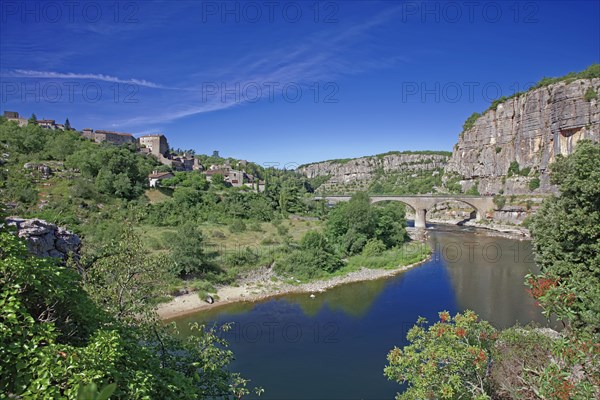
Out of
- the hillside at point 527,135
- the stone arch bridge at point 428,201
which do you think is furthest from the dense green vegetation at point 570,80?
the stone arch bridge at point 428,201

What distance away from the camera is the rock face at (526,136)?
45.7 m

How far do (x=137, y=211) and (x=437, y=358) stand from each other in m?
6.36

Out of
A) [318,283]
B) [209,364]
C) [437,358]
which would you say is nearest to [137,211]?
[209,364]

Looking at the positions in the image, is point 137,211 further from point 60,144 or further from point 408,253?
point 60,144

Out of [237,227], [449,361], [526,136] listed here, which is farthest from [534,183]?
[449,361]

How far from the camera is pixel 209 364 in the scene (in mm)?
5410

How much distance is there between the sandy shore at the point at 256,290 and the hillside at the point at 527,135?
114 feet

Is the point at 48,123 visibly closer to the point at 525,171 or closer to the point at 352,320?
the point at 352,320

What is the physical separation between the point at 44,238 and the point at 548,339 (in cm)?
1144

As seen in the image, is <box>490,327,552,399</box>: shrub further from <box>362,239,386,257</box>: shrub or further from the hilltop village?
the hilltop village

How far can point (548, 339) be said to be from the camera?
7.52 meters

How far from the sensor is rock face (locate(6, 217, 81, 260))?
25.2 ft

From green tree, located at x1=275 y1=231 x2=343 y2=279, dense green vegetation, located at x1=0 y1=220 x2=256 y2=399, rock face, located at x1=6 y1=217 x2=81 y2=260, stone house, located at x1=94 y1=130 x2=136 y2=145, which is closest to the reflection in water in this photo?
green tree, located at x1=275 y1=231 x2=343 y2=279

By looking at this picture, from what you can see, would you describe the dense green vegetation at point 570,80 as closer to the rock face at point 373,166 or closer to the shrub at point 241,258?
the rock face at point 373,166
